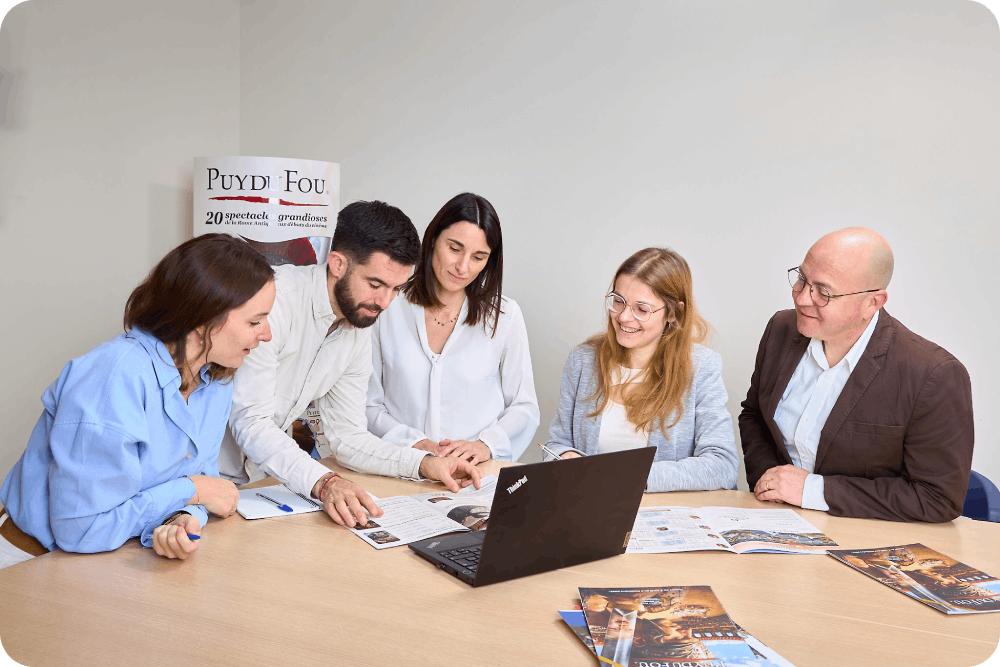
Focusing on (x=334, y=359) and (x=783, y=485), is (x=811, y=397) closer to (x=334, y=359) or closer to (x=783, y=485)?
(x=783, y=485)

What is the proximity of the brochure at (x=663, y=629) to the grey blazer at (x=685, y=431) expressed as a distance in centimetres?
76

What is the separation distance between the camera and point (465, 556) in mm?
1556

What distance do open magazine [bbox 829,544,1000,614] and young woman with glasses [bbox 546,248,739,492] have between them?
1.97 feet

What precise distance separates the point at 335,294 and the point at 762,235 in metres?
2.08

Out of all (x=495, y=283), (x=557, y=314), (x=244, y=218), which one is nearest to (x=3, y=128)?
(x=244, y=218)

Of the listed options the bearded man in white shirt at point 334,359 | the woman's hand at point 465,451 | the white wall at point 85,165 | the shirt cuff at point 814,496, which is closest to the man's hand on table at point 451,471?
the bearded man in white shirt at point 334,359

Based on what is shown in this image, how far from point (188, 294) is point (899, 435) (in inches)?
78.4

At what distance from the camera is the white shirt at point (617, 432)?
7.95 ft

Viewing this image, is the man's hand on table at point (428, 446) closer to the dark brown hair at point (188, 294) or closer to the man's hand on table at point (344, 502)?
the man's hand on table at point (344, 502)

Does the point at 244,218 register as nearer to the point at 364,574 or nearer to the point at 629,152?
the point at 629,152

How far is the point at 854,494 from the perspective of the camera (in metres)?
2.03

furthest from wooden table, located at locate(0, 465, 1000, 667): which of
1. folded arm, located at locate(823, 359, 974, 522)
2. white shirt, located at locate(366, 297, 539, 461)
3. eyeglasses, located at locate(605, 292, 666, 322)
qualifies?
white shirt, located at locate(366, 297, 539, 461)

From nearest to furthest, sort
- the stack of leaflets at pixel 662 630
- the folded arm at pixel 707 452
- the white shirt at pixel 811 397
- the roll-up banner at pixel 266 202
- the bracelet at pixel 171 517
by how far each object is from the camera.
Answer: the stack of leaflets at pixel 662 630 → the bracelet at pixel 171 517 → the folded arm at pixel 707 452 → the white shirt at pixel 811 397 → the roll-up banner at pixel 266 202

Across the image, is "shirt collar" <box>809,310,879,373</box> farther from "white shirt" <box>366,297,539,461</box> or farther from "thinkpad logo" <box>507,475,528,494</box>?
"thinkpad logo" <box>507,475,528,494</box>
